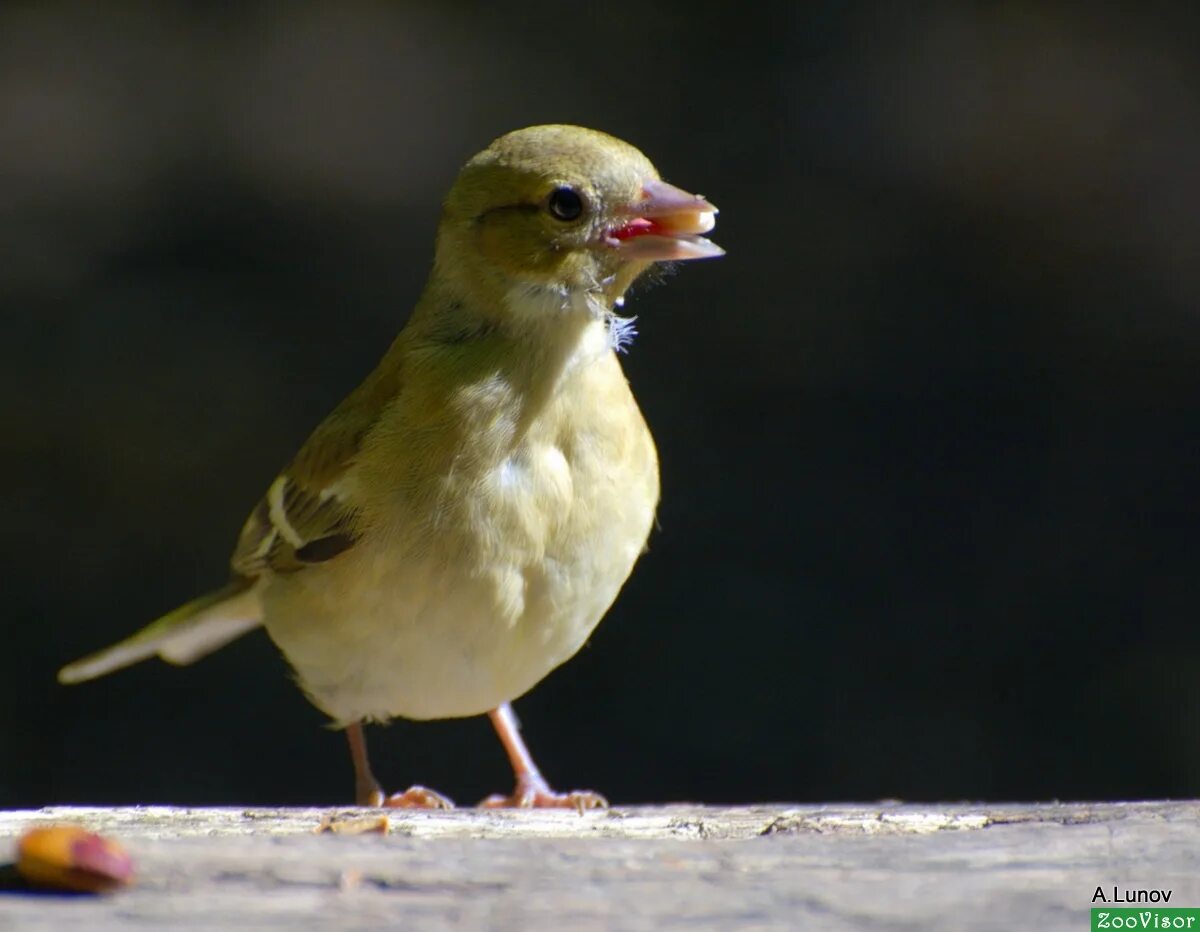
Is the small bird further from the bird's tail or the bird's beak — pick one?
the bird's tail

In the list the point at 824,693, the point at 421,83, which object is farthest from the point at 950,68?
the point at 824,693

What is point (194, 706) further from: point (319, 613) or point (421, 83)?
point (421, 83)

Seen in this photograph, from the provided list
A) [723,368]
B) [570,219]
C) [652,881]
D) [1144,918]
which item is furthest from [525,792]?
[723,368]

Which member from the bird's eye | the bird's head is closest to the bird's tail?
the bird's head

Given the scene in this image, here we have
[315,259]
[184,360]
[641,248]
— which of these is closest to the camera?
[641,248]

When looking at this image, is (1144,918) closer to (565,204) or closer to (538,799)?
(565,204)

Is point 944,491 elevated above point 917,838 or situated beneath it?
elevated above
